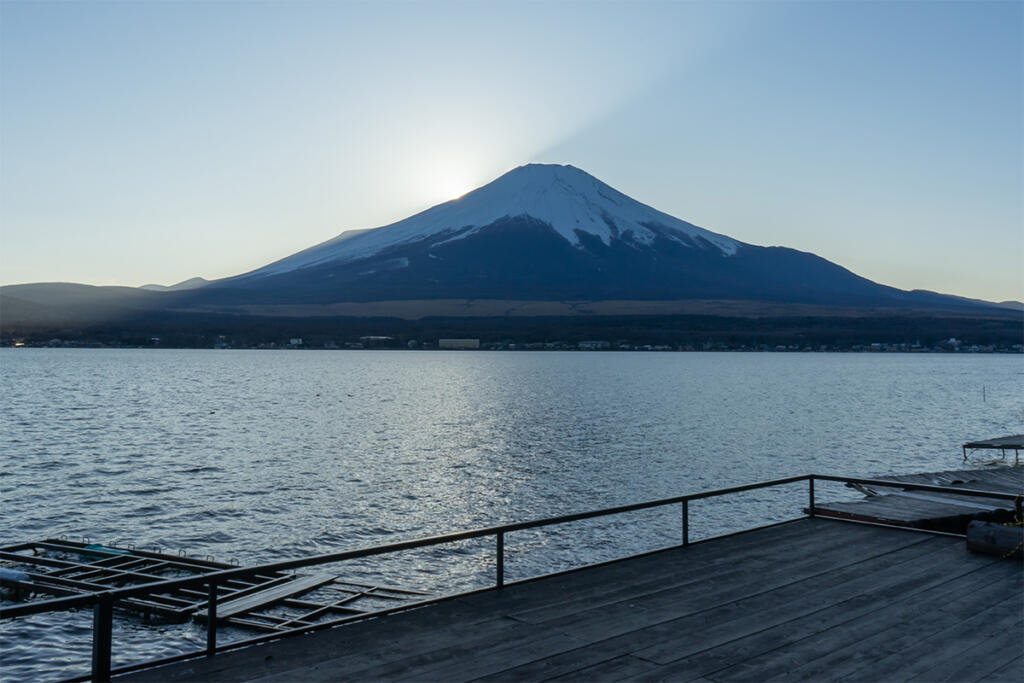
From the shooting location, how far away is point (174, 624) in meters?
16.6

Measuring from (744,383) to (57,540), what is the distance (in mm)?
108157

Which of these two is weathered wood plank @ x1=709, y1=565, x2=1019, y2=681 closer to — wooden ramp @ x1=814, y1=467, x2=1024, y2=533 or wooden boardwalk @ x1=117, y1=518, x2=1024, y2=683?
wooden boardwalk @ x1=117, y1=518, x2=1024, y2=683

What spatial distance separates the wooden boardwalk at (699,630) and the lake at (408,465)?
9.82 m

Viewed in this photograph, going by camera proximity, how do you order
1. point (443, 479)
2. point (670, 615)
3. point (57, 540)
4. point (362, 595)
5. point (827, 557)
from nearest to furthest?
point (670, 615)
point (827, 557)
point (362, 595)
point (57, 540)
point (443, 479)

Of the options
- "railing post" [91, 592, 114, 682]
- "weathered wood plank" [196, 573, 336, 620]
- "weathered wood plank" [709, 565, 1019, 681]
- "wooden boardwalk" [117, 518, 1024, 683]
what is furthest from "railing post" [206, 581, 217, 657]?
"weathered wood plank" [196, 573, 336, 620]

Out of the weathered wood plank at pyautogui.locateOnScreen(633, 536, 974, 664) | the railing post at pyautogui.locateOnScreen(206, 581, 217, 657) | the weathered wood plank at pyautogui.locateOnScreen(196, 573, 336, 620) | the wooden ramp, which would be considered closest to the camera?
the railing post at pyautogui.locateOnScreen(206, 581, 217, 657)

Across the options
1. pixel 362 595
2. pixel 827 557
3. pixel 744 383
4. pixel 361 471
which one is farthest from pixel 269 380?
pixel 827 557

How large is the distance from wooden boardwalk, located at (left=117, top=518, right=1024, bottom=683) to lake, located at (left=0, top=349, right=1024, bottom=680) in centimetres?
982

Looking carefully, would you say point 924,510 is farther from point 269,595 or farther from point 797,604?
point 269,595

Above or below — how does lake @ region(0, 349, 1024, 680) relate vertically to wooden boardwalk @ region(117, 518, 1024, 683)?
below

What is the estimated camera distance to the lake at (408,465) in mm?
22875

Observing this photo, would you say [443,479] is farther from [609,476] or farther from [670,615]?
[670,615]

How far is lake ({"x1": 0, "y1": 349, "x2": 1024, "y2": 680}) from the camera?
22875mm

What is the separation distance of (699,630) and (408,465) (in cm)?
3291
